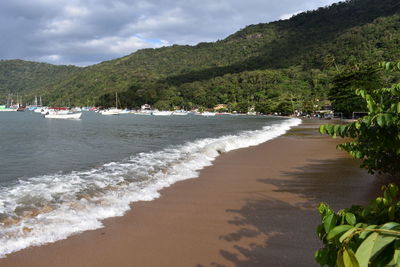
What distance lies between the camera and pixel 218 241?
17.1 feet

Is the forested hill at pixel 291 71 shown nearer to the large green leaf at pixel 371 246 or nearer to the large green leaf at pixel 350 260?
the large green leaf at pixel 371 246

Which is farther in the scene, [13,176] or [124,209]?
[13,176]

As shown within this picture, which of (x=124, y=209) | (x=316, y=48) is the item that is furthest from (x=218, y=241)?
(x=316, y=48)

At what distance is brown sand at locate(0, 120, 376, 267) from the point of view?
462cm

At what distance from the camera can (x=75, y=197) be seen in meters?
7.78

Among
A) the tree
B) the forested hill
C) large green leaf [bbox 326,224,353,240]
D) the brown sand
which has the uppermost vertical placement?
the forested hill

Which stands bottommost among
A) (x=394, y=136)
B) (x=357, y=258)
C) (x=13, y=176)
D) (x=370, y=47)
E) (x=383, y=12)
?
(x=13, y=176)

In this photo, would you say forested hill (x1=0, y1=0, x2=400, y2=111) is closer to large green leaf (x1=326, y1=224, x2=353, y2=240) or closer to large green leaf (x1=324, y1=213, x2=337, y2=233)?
large green leaf (x1=324, y1=213, x2=337, y2=233)

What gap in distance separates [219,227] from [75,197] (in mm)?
3834

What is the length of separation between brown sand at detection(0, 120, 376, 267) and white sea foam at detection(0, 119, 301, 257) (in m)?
0.37

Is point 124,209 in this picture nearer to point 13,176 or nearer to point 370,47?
point 13,176

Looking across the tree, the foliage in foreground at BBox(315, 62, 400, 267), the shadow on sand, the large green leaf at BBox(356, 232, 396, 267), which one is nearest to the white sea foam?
the shadow on sand

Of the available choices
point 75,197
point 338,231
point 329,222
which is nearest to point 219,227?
point 75,197

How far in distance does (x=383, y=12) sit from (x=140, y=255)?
216500mm
